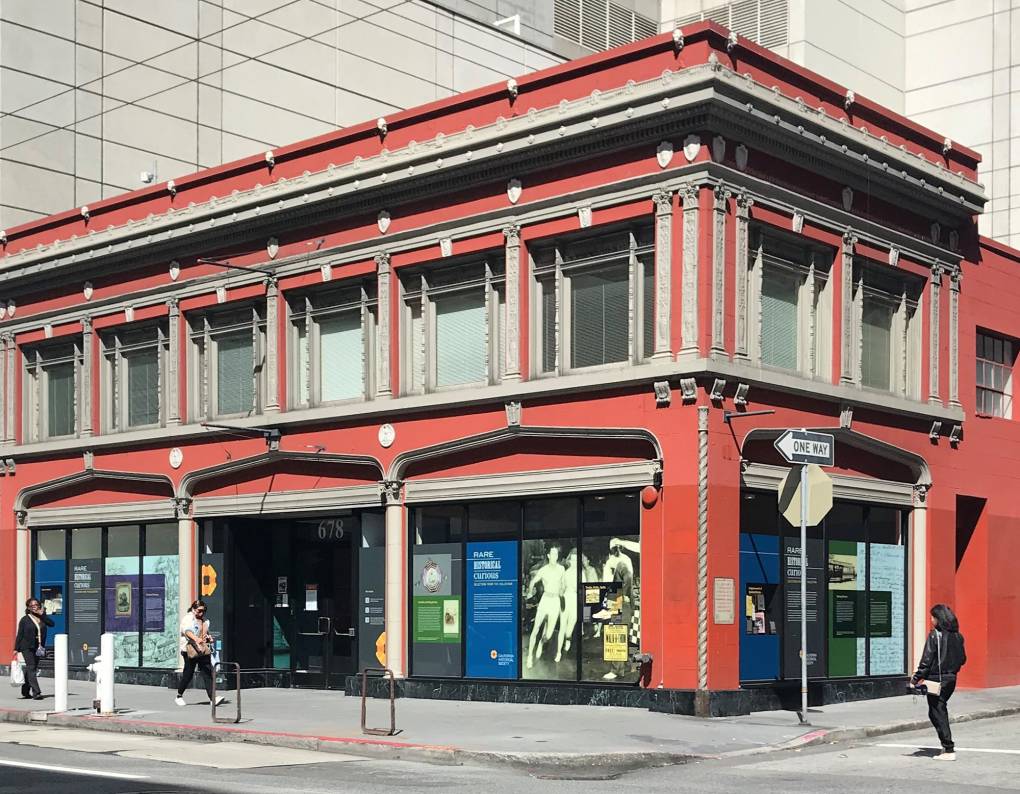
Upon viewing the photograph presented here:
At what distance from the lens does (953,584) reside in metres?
29.1

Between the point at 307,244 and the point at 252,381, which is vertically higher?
the point at 307,244

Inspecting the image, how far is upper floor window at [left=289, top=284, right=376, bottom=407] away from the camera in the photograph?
95.7 feet

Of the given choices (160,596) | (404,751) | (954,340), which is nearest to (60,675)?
(160,596)

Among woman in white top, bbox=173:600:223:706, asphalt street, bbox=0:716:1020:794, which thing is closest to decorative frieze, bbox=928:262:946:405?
asphalt street, bbox=0:716:1020:794

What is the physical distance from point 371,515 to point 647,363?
686 cm

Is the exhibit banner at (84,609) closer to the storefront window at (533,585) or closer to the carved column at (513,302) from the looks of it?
the storefront window at (533,585)

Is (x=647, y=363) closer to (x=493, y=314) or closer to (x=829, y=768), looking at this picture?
(x=493, y=314)

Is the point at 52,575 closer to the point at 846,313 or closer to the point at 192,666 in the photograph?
the point at 192,666

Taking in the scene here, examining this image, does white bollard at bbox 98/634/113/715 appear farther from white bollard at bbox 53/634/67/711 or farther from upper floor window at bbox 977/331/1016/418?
upper floor window at bbox 977/331/1016/418

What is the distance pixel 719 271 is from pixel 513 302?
3.94 m

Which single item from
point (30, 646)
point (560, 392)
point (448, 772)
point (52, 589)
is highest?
point (560, 392)

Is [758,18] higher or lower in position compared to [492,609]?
higher

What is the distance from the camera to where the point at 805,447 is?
21.0 meters

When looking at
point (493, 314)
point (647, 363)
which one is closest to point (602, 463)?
point (647, 363)
